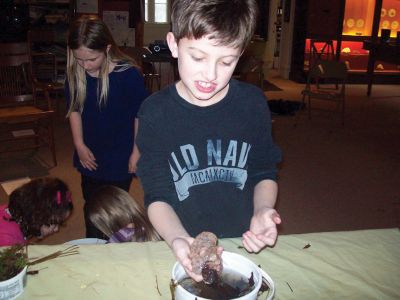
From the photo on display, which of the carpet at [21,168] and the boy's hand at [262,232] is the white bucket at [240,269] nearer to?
the boy's hand at [262,232]

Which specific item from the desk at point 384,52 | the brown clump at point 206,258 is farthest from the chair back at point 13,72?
the desk at point 384,52

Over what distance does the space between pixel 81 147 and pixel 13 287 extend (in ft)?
3.87

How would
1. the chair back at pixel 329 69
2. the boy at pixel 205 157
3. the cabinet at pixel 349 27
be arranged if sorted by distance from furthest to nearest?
the cabinet at pixel 349 27 → the chair back at pixel 329 69 → the boy at pixel 205 157

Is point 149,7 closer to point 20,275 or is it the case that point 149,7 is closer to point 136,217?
point 136,217

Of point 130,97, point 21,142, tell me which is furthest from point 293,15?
point 130,97

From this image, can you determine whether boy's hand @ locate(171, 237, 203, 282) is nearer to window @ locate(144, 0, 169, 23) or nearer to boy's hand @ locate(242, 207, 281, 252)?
boy's hand @ locate(242, 207, 281, 252)

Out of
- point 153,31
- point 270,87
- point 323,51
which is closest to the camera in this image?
point 323,51

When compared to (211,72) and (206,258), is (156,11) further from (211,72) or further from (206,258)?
(206,258)

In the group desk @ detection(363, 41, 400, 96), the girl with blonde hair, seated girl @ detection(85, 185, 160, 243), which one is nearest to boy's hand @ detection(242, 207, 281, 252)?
seated girl @ detection(85, 185, 160, 243)

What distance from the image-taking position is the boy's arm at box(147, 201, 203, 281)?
85cm

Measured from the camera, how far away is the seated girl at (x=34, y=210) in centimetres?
181

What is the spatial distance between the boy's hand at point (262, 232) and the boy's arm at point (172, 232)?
135mm

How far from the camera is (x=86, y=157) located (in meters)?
2.04

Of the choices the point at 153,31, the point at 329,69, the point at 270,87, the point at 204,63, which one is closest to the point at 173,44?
the point at 204,63
